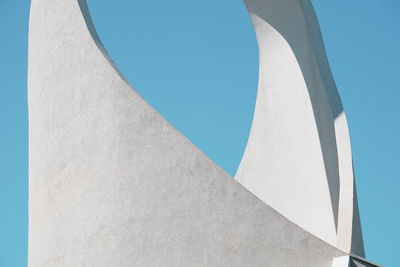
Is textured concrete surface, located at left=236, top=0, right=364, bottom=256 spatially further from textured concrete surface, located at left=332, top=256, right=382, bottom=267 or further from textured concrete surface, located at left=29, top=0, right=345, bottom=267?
textured concrete surface, located at left=29, top=0, right=345, bottom=267

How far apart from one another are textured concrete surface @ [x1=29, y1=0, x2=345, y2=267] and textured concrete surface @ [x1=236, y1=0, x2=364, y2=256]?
11.0 ft

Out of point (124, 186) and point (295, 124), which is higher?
point (124, 186)

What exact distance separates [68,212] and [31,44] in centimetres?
365

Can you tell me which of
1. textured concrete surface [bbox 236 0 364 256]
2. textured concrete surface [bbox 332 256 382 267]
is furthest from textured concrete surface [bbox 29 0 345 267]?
textured concrete surface [bbox 236 0 364 256]

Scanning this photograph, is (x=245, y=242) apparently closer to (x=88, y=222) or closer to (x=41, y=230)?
(x=88, y=222)

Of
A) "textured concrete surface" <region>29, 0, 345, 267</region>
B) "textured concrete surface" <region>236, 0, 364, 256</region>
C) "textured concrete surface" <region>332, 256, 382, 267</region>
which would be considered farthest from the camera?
"textured concrete surface" <region>236, 0, 364, 256</region>

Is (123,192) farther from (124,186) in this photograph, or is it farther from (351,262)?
(351,262)

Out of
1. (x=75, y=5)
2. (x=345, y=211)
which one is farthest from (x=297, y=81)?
(x=75, y=5)

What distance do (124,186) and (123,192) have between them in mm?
89

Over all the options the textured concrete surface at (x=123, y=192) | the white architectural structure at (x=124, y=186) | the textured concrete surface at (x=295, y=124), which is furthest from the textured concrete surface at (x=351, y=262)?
the textured concrete surface at (x=295, y=124)

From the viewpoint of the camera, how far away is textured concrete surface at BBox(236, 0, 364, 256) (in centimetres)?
1323

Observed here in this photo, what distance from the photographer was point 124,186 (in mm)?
9617

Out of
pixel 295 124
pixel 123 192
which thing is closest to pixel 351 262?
pixel 123 192

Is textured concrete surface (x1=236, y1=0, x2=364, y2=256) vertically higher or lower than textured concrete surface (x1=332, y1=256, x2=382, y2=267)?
lower
